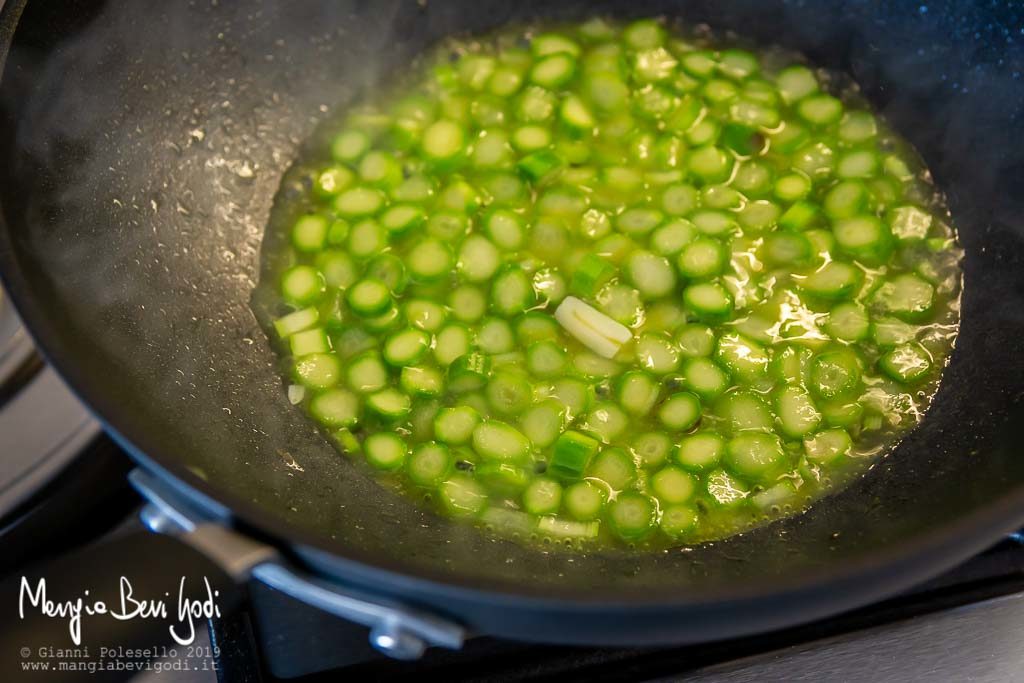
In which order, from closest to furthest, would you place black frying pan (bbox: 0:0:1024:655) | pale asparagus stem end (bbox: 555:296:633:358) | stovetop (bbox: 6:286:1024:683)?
1. black frying pan (bbox: 0:0:1024:655)
2. stovetop (bbox: 6:286:1024:683)
3. pale asparagus stem end (bbox: 555:296:633:358)

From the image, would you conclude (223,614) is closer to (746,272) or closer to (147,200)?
(147,200)

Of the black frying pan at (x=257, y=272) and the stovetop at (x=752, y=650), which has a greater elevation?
the black frying pan at (x=257, y=272)

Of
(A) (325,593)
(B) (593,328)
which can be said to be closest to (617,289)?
(B) (593,328)

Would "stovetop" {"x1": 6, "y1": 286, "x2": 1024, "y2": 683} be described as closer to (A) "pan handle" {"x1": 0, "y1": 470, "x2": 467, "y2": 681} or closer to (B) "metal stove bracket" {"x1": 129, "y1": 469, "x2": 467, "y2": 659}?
(A) "pan handle" {"x1": 0, "y1": 470, "x2": 467, "y2": 681}

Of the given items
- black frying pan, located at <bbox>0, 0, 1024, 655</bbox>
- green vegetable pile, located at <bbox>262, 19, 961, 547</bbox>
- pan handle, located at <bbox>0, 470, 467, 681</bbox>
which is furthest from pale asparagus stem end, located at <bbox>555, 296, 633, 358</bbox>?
pan handle, located at <bbox>0, 470, 467, 681</bbox>

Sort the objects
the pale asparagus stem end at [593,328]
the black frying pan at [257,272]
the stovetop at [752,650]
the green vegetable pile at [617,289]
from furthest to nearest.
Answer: the pale asparagus stem end at [593,328] → the green vegetable pile at [617,289] → the stovetop at [752,650] → the black frying pan at [257,272]

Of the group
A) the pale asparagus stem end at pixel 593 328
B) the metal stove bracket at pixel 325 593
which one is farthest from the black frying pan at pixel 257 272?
the pale asparagus stem end at pixel 593 328

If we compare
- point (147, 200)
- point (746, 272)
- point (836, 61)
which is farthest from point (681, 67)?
point (147, 200)

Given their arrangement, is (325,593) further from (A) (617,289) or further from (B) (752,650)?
(A) (617,289)

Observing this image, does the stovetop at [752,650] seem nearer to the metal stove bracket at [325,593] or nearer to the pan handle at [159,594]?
the pan handle at [159,594]
